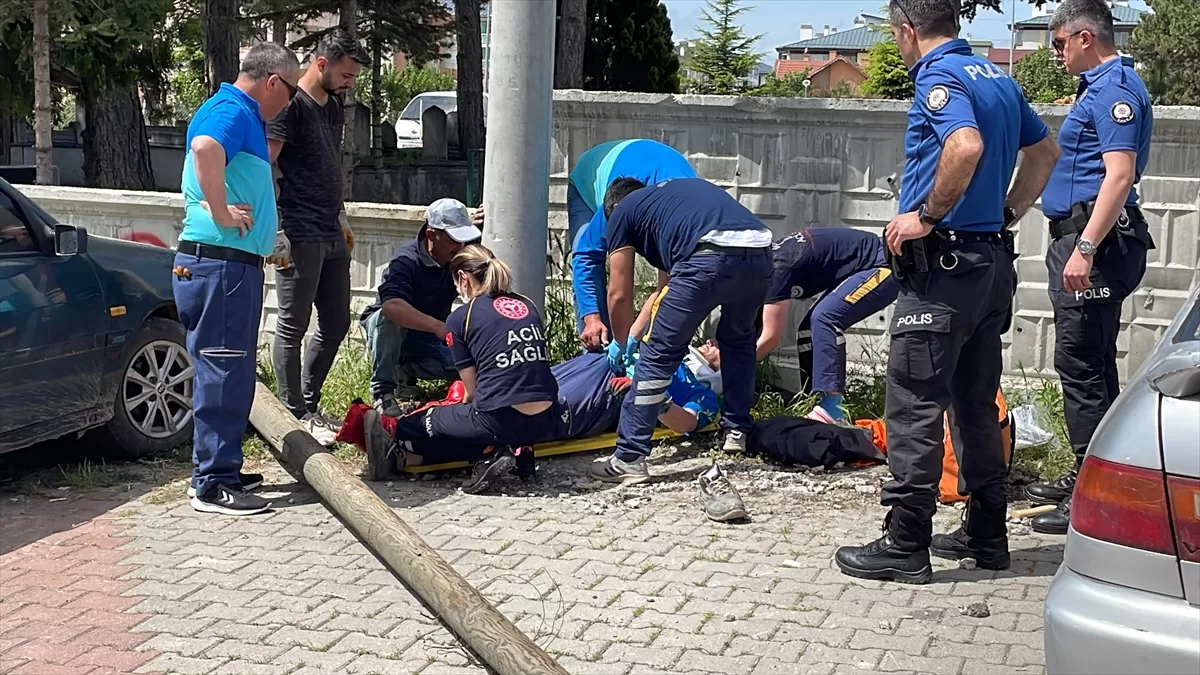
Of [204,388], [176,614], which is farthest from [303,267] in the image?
[176,614]

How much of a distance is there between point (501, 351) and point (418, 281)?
146 cm

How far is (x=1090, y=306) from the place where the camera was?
5.35m

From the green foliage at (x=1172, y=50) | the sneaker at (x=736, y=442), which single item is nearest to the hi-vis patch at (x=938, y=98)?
the sneaker at (x=736, y=442)

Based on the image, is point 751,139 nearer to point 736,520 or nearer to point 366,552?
point 736,520

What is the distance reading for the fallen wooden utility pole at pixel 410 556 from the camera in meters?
3.91

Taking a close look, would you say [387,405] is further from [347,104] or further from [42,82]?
[347,104]

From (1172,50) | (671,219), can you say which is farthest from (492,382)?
(1172,50)

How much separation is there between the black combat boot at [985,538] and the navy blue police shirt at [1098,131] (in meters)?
1.36

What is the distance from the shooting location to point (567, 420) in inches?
252

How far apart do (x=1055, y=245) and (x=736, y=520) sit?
5.63 feet

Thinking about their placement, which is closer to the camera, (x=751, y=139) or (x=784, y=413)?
(x=784, y=413)

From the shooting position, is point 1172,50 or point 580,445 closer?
point 580,445

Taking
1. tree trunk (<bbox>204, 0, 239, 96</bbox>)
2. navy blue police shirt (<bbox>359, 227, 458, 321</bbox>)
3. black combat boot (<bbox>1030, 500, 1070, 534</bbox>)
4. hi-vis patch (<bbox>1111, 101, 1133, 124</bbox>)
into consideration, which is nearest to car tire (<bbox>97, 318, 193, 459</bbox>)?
navy blue police shirt (<bbox>359, 227, 458, 321</bbox>)

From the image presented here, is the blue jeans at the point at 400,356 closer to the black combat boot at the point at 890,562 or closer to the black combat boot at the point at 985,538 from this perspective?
the black combat boot at the point at 890,562
